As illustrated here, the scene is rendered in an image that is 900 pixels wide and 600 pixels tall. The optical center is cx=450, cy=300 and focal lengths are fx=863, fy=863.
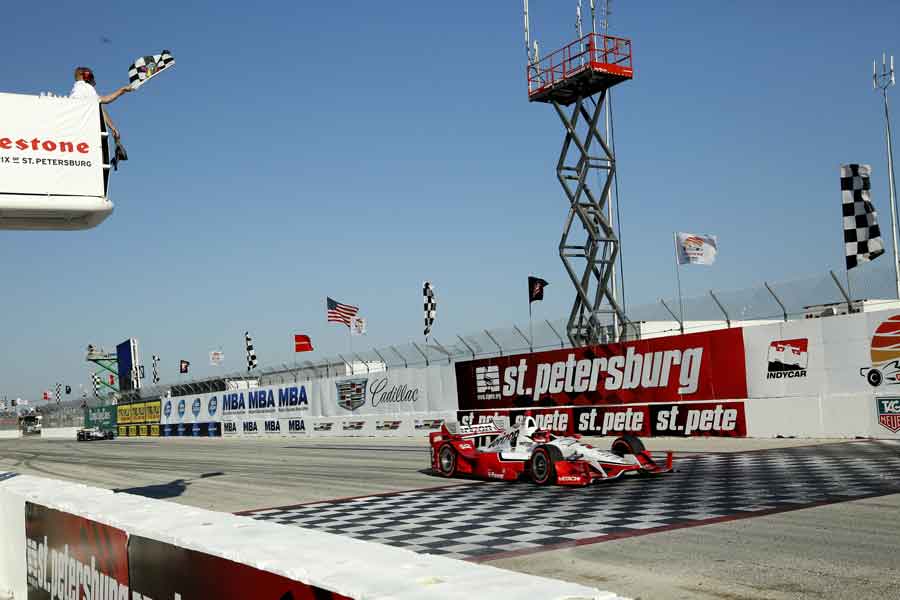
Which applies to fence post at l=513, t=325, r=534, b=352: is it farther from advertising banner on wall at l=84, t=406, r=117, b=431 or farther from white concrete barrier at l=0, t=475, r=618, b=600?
advertising banner on wall at l=84, t=406, r=117, b=431

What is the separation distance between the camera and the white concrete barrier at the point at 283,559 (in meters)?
2.90

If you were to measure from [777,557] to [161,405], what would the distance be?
175ft

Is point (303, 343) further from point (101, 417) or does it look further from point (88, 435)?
point (101, 417)

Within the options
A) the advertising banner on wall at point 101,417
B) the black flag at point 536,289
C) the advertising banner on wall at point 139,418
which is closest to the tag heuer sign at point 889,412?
the black flag at point 536,289

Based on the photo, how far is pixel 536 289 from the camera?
30.7 m

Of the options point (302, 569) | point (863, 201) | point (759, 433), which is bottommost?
point (759, 433)

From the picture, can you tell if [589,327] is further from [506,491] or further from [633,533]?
[633,533]

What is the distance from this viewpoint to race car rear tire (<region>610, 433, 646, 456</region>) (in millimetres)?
13156

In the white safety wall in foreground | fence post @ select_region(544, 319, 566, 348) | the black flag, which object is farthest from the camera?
the black flag

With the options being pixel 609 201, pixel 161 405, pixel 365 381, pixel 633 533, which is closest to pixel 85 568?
pixel 633 533

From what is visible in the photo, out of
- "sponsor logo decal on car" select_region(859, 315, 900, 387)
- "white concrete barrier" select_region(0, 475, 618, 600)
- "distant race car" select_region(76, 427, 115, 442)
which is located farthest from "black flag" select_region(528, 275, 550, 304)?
"distant race car" select_region(76, 427, 115, 442)

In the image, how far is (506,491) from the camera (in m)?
12.7

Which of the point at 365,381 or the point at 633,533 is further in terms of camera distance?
the point at 365,381

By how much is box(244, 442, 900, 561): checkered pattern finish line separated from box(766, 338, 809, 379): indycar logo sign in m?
4.75
